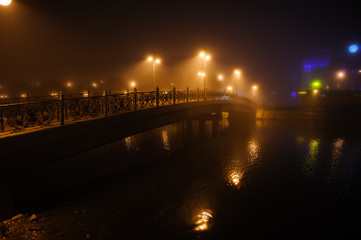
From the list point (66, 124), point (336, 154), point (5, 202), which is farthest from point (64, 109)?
point (336, 154)

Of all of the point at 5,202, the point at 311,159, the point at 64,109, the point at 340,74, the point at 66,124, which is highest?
the point at 340,74

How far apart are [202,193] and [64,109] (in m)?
8.19

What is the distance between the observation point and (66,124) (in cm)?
993

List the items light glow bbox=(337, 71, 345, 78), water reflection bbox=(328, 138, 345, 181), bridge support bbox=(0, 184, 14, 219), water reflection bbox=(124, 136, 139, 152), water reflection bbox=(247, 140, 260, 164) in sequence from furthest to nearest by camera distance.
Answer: light glow bbox=(337, 71, 345, 78) < water reflection bbox=(124, 136, 139, 152) < water reflection bbox=(247, 140, 260, 164) < water reflection bbox=(328, 138, 345, 181) < bridge support bbox=(0, 184, 14, 219)

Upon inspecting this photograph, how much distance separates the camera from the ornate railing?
29.0 ft

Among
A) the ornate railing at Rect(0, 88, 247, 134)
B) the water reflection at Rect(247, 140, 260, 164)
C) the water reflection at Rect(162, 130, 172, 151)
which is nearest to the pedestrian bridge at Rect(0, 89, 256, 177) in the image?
the ornate railing at Rect(0, 88, 247, 134)

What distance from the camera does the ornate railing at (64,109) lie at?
8.84 meters

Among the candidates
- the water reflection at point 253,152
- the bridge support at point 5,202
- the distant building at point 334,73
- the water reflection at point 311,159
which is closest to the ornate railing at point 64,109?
the bridge support at point 5,202

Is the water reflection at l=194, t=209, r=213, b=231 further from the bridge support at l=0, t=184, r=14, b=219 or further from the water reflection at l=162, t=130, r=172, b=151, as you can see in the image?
the water reflection at l=162, t=130, r=172, b=151

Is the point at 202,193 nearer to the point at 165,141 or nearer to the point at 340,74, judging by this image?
the point at 165,141

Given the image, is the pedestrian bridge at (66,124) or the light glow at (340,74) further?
the light glow at (340,74)

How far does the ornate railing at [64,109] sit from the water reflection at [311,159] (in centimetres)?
1106

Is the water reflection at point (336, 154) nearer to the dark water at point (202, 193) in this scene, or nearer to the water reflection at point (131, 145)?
the dark water at point (202, 193)

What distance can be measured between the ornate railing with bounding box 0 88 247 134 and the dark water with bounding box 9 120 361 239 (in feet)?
12.0
